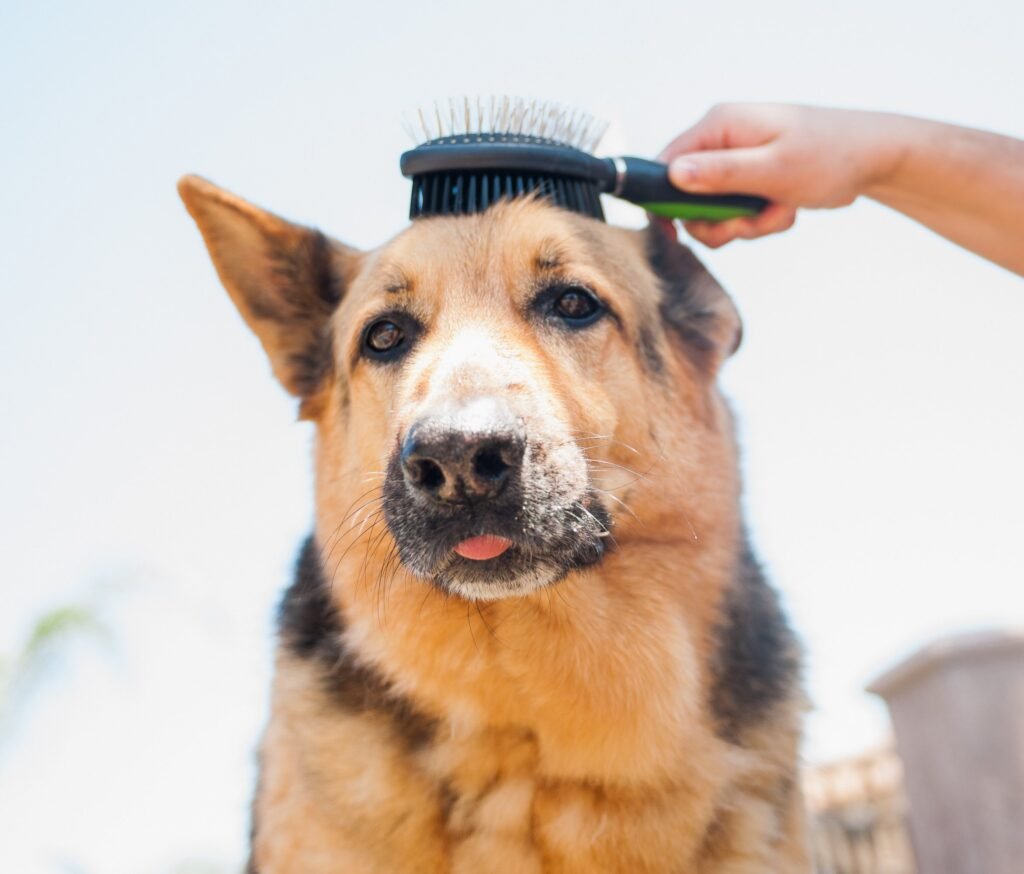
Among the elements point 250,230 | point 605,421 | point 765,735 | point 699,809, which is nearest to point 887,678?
point 765,735

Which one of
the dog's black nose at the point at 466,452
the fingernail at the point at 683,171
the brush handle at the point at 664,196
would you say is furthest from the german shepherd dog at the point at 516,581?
the fingernail at the point at 683,171

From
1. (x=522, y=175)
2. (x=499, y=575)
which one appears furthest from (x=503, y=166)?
(x=499, y=575)

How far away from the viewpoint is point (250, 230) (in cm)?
324

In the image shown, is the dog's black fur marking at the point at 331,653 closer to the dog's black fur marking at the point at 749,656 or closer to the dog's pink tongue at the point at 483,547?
the dog's pink tongue at the point at 483,547

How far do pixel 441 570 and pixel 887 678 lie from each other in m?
2.98

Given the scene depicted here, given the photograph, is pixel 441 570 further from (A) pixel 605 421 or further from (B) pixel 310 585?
(B) pixel 310 585

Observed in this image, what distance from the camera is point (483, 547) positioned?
2.34 m

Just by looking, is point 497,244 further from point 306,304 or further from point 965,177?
point 965,177

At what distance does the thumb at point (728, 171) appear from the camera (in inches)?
110

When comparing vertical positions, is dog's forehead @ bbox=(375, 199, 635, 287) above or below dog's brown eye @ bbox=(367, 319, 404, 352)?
above

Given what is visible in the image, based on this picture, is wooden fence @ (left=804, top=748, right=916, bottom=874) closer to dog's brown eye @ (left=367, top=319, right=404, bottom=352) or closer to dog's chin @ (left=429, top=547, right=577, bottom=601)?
dog's chin @ (left=429, top=547, right=577, bottom=601)

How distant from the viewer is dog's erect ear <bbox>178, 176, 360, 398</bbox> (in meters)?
3.25

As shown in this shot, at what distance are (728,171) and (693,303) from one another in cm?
74

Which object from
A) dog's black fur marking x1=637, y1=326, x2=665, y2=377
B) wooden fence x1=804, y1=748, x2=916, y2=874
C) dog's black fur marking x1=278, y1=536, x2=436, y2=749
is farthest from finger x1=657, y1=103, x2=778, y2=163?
wooden fence x1=804, y1=748, x2=916, y2=874
